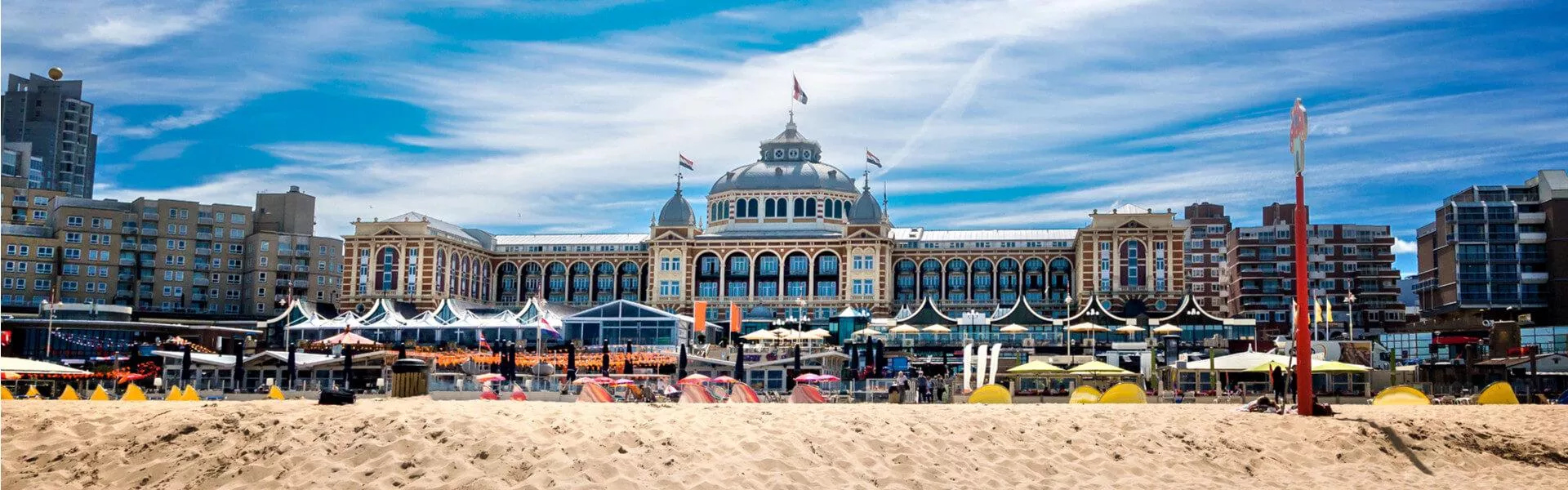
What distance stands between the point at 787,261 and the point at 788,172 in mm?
9839

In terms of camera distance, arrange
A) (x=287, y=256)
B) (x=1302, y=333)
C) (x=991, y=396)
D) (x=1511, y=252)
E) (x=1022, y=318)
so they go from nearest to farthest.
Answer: (x=1302, y=333) < (x=991, y=396) < (x=1022, y=318) < (x=1511, y=252) < (x=287, y=256)

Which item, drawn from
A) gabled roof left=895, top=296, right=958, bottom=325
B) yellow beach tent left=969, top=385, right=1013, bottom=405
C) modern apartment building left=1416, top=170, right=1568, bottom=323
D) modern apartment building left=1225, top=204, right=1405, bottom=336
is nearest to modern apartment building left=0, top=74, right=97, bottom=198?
gabled roof left=895, top=296, right=958, bottom=325

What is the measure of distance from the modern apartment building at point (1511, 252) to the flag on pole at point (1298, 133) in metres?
72.9

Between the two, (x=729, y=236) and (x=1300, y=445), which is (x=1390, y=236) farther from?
(x=1300, y=445)

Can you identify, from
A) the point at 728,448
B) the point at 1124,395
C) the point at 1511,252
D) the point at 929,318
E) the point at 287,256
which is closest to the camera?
the point at 728,448

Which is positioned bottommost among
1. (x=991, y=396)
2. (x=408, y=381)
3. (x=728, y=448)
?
(x=728, y=448)

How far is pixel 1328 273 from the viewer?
11525 cm

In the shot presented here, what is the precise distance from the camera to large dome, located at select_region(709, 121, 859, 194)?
116562 mm

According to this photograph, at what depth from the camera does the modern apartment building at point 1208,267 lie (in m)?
125

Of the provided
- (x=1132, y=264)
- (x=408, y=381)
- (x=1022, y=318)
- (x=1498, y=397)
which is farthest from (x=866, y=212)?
(x=408, y=381)

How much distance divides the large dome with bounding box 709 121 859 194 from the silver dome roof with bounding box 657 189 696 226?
351 centimetres

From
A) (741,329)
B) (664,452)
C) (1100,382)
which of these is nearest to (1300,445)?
(664,452)

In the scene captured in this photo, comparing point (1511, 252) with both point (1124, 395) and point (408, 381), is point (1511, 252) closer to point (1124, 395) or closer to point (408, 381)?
point (1124, 395)

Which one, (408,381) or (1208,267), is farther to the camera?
(1208,267)
